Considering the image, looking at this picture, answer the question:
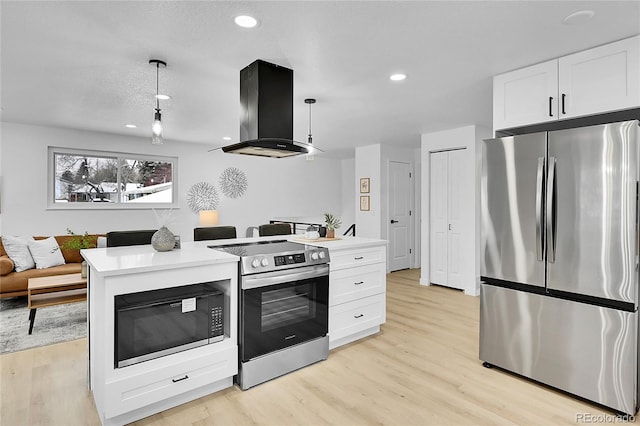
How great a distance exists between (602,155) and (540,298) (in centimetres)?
102

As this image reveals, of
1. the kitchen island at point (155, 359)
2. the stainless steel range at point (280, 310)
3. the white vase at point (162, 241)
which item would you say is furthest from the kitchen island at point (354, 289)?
the white vase at point (162, 241)

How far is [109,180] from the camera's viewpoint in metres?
5.83

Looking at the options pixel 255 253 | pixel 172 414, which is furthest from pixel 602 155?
pixel 172 414

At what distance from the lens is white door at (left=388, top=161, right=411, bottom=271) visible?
6.55 meters

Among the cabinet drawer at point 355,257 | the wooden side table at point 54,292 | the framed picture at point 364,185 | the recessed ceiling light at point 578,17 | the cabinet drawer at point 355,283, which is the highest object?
the recessed ceiling light at point 578,17

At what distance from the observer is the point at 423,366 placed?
277cm

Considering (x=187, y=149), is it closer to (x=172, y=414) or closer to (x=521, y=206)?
(x=172, y=414)

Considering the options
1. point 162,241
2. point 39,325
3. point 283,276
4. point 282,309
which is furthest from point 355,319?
point 39,325

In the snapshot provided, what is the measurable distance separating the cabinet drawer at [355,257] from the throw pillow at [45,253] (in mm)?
3893

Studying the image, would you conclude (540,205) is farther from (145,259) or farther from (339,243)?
(145,259)

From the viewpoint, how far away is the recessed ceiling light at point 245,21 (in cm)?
214

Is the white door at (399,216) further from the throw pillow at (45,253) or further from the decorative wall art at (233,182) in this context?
the throw pillow at (45,253)

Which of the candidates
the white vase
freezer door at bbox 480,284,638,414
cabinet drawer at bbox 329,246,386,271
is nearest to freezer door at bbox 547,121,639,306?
freezer door at bbox 480,284,638,414

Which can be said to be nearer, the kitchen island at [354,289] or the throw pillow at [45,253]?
the kitchen island at [354,289]
